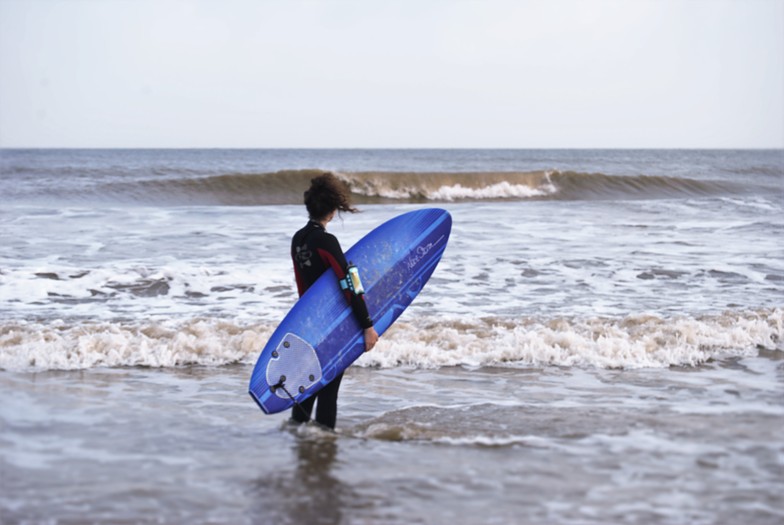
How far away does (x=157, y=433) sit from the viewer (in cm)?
416

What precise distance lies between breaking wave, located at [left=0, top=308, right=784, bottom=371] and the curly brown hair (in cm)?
216

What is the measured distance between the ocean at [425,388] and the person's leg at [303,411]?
0.25 feet

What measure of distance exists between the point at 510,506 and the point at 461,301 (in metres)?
4.81

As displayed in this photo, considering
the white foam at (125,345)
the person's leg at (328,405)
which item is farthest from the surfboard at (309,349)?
the white foam at (125,345)

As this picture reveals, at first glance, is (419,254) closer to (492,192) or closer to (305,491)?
(305,491)

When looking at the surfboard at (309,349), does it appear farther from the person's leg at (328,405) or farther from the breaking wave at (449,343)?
the breaking wave at (449,343)

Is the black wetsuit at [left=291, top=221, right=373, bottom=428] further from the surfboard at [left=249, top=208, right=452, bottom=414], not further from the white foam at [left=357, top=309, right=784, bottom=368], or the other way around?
the white foam at [left=357, top=309, right=784, bottom=368]

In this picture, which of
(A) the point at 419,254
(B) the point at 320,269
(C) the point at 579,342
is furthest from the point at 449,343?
(B) the point at 320,269

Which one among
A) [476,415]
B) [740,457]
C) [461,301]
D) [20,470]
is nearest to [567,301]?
[461,301]

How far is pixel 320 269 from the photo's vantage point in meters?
4.20

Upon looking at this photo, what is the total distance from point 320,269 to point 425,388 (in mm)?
1510

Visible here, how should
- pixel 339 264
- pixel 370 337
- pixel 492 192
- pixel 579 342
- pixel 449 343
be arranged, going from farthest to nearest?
pixel 492 192
pixel 449 343
pixel 579 342
pixel 370 337
pixel 339 264

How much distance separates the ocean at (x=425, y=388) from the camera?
330 cm

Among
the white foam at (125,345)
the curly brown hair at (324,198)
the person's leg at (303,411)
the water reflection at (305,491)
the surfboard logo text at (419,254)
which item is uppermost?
the curly brown hair at (324,198)
